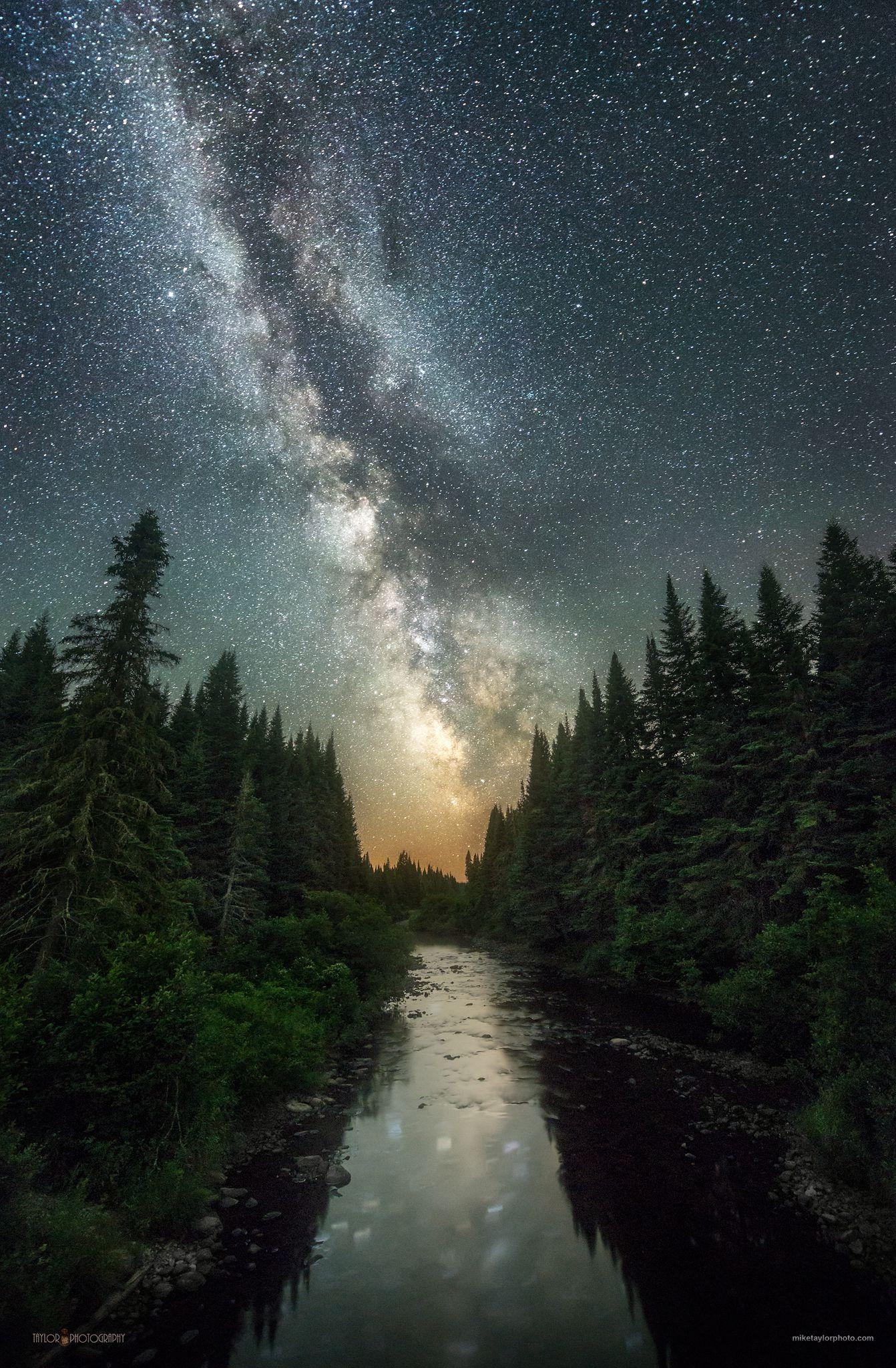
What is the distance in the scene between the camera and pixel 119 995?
10164 mm

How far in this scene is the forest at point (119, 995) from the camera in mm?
7883

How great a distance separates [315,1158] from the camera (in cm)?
1290

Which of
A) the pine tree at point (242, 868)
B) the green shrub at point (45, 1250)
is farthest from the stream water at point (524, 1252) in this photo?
the pine tree at point (242, 868)

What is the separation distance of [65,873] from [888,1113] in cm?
1789

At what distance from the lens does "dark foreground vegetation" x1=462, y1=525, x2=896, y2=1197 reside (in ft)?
37.7

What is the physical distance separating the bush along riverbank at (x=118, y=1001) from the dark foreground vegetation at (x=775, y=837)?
42.0ft

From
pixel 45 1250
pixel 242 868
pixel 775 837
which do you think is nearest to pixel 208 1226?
pixel 45 1250

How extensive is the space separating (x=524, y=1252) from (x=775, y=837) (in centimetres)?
1953

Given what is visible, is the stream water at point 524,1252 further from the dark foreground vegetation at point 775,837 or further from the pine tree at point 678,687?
the pine tree at point 678,687

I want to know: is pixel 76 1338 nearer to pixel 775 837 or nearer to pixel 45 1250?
pixel 45 1250

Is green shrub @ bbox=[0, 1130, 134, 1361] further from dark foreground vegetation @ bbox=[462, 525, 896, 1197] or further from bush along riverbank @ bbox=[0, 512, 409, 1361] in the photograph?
dark foreground vegetation @ bbox=[462, 525, 896, 1197]

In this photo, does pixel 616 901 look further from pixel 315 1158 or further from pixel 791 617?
pixel 315 1158

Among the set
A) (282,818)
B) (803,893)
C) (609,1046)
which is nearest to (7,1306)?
(609,1046)

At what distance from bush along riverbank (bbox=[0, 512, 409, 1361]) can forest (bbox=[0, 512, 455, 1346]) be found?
41 mm
